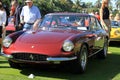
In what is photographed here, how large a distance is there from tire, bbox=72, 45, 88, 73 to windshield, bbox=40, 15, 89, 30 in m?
0.97

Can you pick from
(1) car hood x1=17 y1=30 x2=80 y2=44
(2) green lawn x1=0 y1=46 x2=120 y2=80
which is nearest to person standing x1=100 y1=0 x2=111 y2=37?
(2) green lawn x1=0 y1=46 x2=120 y2=80

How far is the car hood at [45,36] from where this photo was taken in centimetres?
781

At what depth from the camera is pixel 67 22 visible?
912 centimetres

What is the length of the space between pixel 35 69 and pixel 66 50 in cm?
125

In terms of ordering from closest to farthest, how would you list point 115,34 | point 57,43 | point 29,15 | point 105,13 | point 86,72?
point 57,43, point 86,72, point 29,15, point 105,13, point 115,34

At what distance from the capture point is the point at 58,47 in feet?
24.8

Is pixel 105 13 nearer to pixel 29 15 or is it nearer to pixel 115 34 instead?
pixel 115 34

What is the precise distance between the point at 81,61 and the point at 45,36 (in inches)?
39.8

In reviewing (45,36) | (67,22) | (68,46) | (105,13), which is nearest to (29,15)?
(67,22)

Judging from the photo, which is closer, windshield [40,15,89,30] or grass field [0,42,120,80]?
grass field [0,42,120,80]

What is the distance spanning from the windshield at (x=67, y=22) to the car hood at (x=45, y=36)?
648 mm

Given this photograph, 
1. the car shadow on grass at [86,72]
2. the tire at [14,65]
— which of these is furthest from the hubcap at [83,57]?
the tire at [14,65]

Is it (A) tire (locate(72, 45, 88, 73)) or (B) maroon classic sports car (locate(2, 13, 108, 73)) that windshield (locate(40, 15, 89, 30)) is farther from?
(A) tire (locate(72, 45, 88, 73))

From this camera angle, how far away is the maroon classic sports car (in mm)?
7422
